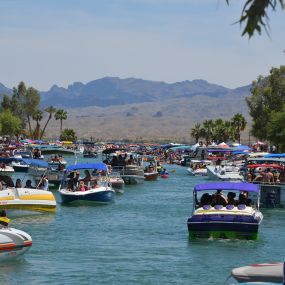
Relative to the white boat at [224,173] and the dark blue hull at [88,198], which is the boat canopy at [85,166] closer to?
the dark blue hull at [88,198]

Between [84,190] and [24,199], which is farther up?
[84,190]

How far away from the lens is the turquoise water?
2603cm

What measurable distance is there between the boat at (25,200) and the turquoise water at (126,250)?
59 cm

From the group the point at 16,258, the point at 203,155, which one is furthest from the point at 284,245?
the point at 203,155

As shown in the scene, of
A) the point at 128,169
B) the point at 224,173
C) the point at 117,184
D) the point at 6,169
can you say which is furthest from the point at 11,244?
the point at 6,169

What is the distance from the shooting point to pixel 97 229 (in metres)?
37.7

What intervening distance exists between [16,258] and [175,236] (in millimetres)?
9357

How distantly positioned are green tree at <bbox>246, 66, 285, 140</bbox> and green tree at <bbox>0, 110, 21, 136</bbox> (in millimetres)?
64944

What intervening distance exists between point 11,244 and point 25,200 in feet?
44.4

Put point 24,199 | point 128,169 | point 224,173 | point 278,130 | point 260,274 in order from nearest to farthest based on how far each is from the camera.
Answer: point 260,274 < point 24,199 < point 128,169 < point 224,173 < point 278,130

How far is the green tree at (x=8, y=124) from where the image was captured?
177 meters

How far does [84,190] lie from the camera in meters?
46.8

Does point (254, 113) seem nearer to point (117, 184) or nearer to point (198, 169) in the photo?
point (198, 169)

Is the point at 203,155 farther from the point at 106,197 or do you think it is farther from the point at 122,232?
the point at 122,232
